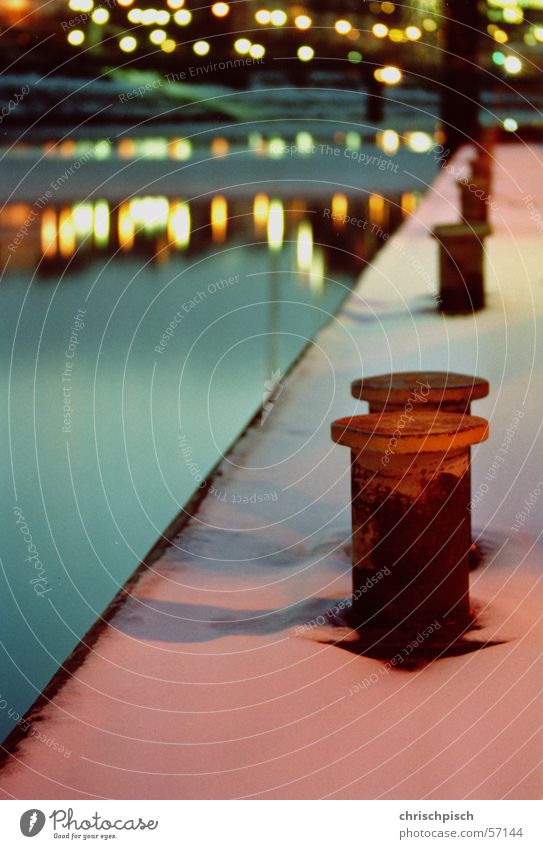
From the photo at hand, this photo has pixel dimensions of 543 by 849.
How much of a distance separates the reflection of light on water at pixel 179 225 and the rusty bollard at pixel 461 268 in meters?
4.16

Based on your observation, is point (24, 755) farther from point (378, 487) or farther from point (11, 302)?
point (11, 302)

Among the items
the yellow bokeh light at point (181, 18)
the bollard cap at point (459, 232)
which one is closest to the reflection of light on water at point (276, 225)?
the bollard cap at point (459, 232)

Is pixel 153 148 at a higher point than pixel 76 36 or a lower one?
lower

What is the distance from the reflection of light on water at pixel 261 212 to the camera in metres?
11.1

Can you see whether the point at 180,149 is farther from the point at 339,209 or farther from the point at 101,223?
the point at 101,223

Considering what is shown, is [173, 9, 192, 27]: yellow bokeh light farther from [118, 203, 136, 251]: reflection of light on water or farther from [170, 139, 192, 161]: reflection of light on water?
[118, 203, 136, 251]: reflection of light on water

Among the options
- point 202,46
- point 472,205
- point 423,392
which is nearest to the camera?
point 423,392

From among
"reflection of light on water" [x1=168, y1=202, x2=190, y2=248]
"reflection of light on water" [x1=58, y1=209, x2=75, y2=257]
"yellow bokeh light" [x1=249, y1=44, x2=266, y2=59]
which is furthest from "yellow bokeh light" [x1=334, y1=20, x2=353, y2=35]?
"yellow bokeh light" [x1=249, y1=44, x2=266, y2=59]

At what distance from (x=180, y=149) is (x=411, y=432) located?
1655 centimetres

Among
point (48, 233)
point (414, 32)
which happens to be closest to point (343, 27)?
point (414, 32)

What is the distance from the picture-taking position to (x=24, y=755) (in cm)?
232

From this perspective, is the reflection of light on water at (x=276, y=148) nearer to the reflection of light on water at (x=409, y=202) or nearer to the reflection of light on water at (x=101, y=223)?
the reflection of light on water at (x=409, y=202)

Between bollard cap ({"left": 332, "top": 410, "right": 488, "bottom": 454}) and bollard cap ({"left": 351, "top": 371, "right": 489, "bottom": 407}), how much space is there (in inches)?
10.9

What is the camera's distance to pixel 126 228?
1119 cm
